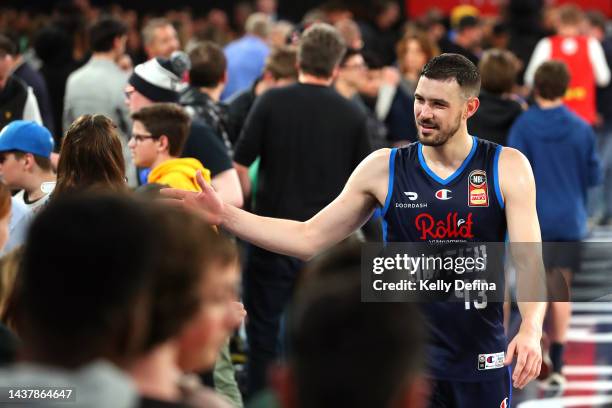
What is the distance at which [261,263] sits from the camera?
7.31 m

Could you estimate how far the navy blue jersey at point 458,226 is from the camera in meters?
4.61

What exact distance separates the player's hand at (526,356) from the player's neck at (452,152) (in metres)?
0.76

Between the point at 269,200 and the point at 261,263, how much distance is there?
399 mm

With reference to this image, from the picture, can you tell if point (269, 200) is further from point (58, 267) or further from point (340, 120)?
point (58, 267)

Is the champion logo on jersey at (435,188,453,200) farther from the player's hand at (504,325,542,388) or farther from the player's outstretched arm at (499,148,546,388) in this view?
the player's hand at (504,325,542,388)

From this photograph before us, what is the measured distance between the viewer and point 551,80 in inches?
323

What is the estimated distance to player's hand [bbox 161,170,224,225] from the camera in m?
4.45

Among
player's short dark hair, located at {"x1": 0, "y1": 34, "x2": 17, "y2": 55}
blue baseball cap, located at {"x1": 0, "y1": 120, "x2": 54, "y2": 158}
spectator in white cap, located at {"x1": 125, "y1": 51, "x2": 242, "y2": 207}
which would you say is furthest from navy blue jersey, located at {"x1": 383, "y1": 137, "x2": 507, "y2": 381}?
player's short dark hair, located at {"x1": 0, "y1": 34, "x2": 17, "y2": 55}

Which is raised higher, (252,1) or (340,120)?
(252,1)

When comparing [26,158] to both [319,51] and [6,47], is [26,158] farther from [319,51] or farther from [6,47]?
[6,47]

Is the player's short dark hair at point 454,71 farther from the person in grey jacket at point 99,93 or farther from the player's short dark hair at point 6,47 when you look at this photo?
the player's short dark hair at point 6,47

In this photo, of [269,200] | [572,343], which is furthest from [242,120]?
[572,343]

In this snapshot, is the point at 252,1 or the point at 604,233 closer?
the point at 604,233

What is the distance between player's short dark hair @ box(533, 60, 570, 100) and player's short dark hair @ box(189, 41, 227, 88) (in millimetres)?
2264
